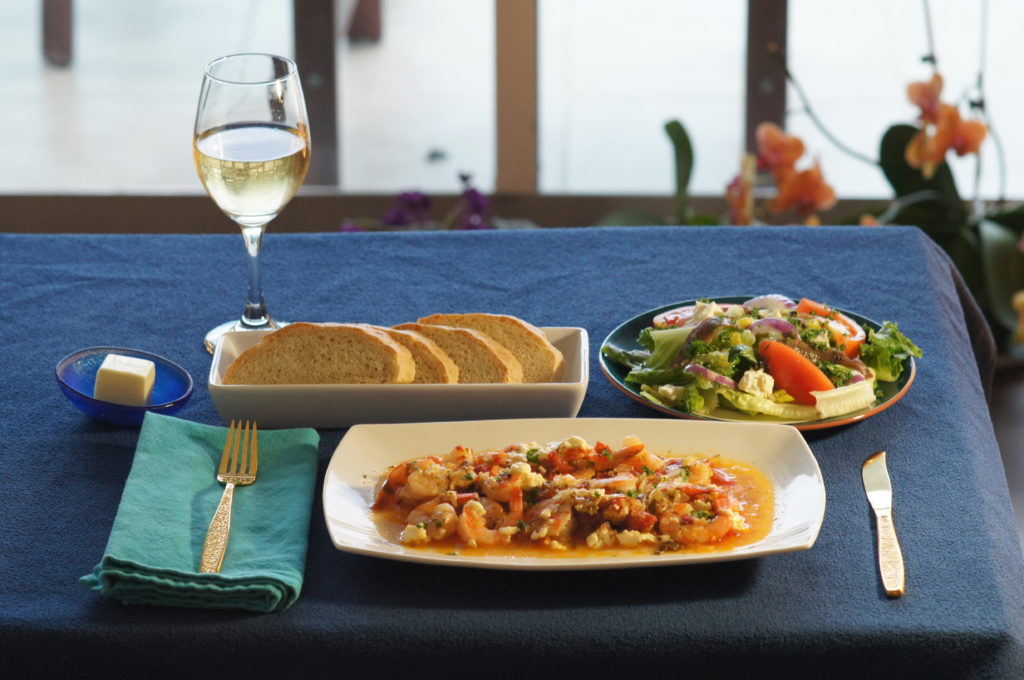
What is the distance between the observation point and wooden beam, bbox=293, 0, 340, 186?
3.99 m

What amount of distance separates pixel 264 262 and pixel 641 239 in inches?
23.2

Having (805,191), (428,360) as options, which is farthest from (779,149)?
(428,360)

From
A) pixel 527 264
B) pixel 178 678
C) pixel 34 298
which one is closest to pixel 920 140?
pixel 527 264

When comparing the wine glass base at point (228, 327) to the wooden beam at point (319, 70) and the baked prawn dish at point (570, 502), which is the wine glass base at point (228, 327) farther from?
the wooden beam at point (319, 70)

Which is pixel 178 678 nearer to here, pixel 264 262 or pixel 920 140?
pixel 264 262

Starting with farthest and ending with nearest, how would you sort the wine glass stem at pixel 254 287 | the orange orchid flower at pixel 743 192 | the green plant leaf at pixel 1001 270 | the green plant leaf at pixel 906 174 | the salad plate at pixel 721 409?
the green plant leaf at pixel 906 174 → the green plant leaf at pixel 1001 270 → the orange orchid flower at pixel 743 192 → the wine glass stem at pixel 254 287 → the salad plate at pixel 721 409

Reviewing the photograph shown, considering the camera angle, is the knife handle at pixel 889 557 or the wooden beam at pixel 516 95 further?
the wooden beam at pixel 516 95

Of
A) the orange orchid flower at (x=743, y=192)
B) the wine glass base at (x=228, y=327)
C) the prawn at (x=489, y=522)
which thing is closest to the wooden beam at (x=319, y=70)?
the orange orchid flower at (x=743, y=192)

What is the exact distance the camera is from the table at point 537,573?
1100 millimetres

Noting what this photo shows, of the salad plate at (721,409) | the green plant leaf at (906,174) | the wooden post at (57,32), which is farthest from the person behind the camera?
the wooden post at (57,32)

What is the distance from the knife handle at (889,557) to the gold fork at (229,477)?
23.6 inches

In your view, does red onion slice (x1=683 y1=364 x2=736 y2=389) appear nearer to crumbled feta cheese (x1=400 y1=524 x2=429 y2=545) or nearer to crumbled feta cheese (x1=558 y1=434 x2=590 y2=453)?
crumbled feta cheese (x1=558 y1=434 x2=590 y2=453)

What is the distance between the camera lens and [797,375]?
1.42 meters

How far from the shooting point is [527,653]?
3.60 feet
